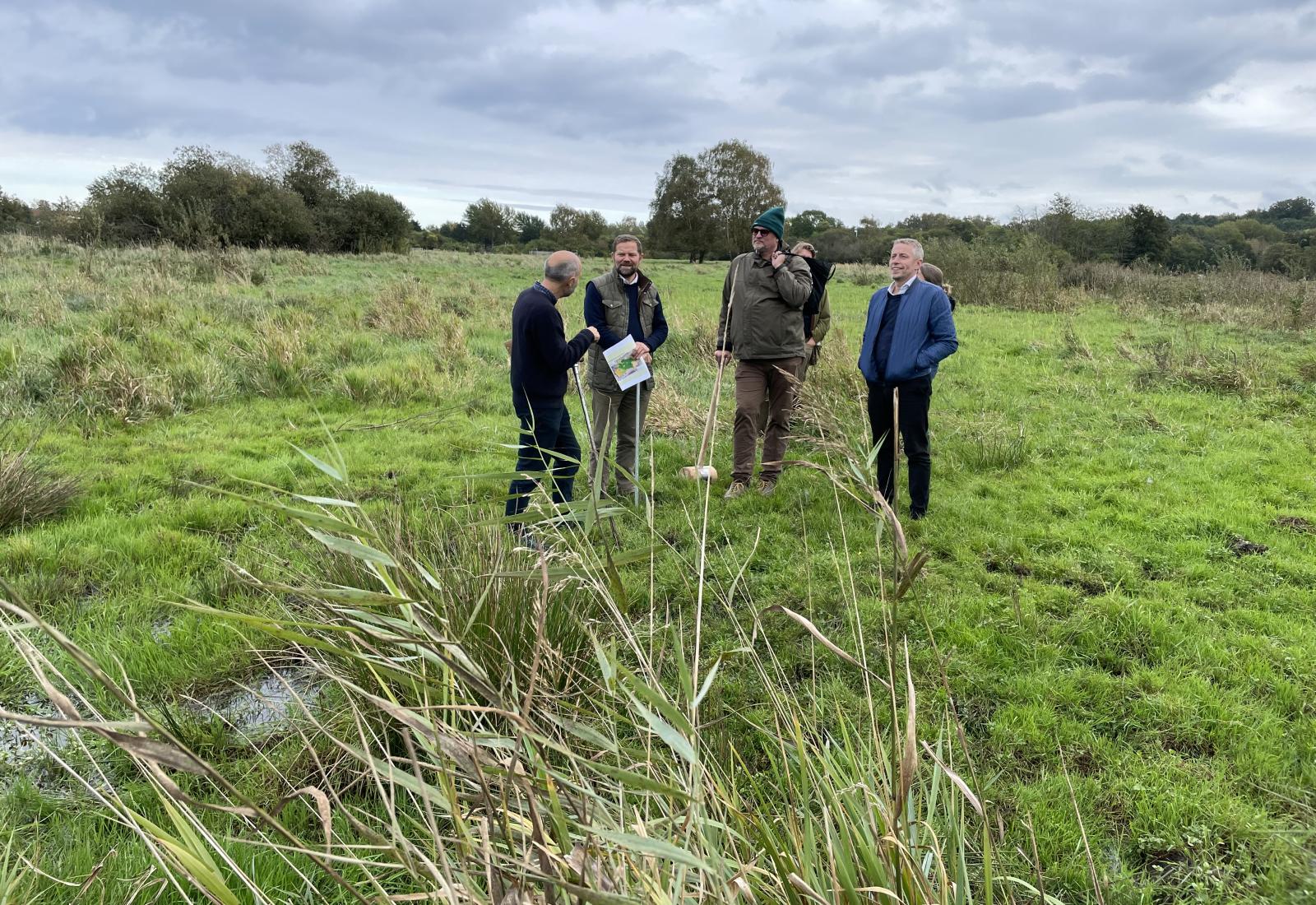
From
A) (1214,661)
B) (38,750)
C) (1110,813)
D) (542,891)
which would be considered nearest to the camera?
(542,891)

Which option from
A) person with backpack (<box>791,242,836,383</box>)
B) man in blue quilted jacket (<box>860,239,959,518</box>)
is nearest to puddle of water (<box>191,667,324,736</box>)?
man in blue quilted jacket (<box>860,239,959,518</box>)

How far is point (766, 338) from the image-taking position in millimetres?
5426

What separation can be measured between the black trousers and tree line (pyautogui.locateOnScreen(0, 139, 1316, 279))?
250 cm

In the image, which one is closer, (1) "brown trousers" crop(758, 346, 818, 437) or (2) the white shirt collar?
(2) the white shirt collar

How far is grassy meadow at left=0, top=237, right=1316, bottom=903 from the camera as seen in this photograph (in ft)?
7.43

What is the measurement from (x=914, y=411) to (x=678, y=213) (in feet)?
161

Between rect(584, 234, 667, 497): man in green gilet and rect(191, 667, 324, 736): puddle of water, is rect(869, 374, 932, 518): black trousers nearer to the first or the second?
rect(584, 234, 667, 497): man in green gilet

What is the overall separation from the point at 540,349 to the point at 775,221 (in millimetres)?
2074

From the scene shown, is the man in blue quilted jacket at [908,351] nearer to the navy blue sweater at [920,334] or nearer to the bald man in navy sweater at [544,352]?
the navy blue sweater at [920,334]

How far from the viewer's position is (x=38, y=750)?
282cm

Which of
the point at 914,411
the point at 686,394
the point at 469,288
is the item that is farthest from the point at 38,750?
the point at 469,288

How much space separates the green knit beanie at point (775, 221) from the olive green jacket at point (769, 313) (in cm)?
22

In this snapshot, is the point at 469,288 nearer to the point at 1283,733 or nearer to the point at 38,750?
the point at 38,750

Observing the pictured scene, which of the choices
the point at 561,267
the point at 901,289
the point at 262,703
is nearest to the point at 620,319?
the point at 561,267
